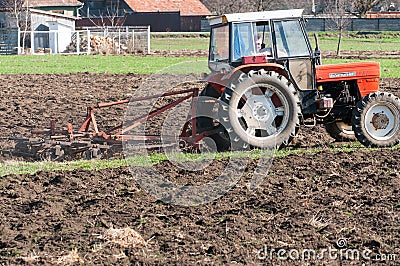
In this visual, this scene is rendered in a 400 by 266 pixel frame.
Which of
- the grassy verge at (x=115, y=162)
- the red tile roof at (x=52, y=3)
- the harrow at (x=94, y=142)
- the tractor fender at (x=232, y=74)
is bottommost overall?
the grassy verge at (x=115, y=162)

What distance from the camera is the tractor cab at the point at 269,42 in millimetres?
11375

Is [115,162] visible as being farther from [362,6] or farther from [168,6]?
[168,6]

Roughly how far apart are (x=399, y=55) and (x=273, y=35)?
3055 cm

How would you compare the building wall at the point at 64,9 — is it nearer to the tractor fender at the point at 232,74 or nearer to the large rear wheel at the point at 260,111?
the tractor fender at the point at 232,74

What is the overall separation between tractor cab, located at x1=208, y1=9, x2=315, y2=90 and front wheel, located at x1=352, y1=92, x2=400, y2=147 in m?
0.86

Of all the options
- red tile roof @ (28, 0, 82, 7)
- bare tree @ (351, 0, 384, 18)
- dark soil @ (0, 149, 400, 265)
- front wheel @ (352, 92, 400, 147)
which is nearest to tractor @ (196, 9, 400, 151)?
front wheel @ (352, 92, 400, 147)

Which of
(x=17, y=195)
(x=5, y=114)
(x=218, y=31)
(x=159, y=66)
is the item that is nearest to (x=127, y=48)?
(x=159, y=66)

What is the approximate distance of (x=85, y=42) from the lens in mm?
48500

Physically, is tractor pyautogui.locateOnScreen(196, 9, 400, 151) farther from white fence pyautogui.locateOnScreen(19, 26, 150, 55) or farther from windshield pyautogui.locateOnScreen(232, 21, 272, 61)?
white fence pyautogui.locateOnScreen(19, 26, 150, 55)

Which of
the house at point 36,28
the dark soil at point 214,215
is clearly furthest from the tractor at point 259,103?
the house at point 36,28

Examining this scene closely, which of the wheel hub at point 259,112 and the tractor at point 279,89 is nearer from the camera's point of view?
the tractor at point 279,89

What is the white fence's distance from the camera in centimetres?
4619

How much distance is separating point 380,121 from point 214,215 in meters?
4.80

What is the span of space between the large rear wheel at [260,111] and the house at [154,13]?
61.3 metres
